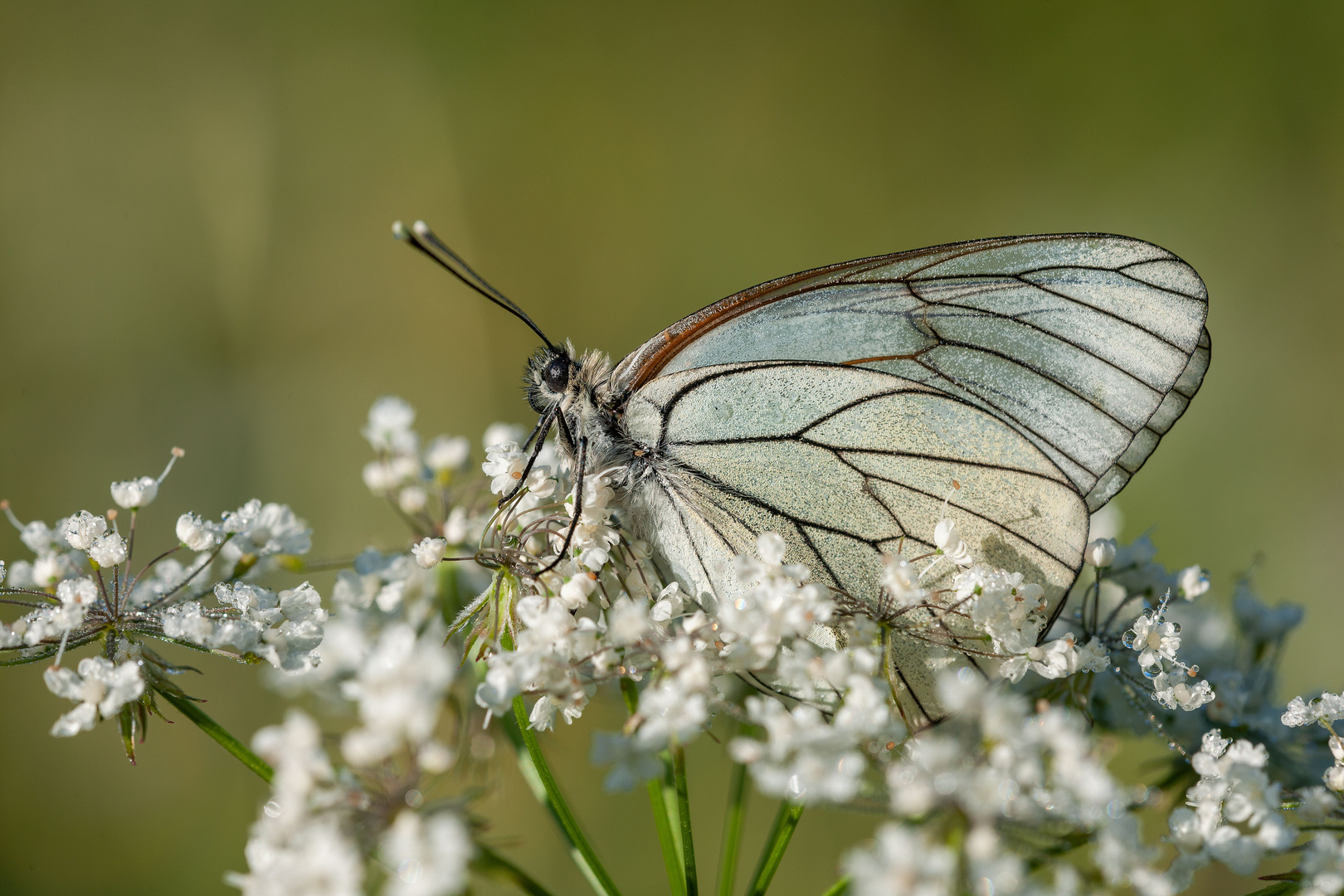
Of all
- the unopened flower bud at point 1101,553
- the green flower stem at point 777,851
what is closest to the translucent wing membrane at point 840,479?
the unopened flower bud at point 1101,553

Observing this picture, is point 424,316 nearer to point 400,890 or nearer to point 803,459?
point 803,459

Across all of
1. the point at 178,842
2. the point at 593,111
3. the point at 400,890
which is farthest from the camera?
the point at 593,111

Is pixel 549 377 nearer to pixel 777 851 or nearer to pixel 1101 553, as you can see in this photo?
pixel 777 851

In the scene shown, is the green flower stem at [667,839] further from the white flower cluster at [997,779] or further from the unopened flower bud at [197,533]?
the unopened flower bud at [197,533]

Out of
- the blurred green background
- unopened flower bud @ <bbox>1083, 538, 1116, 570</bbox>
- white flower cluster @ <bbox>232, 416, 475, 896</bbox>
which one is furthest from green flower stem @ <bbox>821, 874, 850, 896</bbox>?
the blurred green background

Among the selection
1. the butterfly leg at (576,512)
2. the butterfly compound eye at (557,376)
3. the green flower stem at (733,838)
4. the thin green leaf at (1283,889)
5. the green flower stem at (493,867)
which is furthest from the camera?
the butterfly compound eye at (557,376)

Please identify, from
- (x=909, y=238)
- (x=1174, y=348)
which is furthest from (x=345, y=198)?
(x=1174, y=348)
